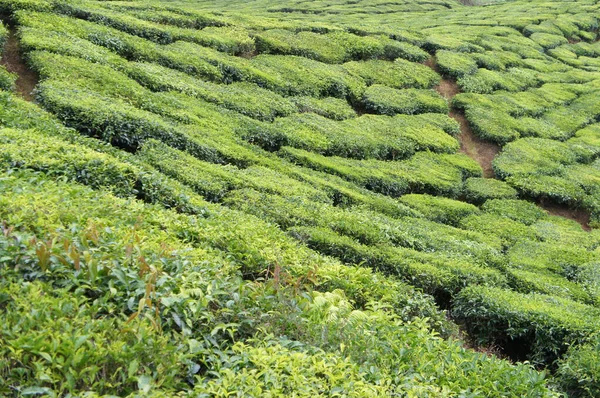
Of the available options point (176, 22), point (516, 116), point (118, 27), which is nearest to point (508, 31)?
point (516, 116)

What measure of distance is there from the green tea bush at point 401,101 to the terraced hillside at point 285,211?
0.10 meters

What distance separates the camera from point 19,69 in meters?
12.7

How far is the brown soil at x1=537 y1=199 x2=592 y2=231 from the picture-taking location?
16953 millimetres

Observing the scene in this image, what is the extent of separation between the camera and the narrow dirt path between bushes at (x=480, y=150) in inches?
673

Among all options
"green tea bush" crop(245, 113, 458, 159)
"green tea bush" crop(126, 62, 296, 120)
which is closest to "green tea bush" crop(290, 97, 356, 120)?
"green tea bush" crop(245, 113, 458, 159)

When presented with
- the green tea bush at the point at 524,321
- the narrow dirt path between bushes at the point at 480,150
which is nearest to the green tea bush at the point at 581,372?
the green tea bush at the point at 524,321

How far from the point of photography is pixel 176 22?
19484 mm

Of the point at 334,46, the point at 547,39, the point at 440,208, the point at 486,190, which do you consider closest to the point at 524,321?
the point at 440,208

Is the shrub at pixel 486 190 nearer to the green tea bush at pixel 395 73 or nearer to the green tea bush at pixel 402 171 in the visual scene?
the green tea bush at pixel 402 171

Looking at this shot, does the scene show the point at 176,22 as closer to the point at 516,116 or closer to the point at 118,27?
the point at 118,27

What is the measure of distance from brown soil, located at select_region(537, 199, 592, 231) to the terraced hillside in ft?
0.32

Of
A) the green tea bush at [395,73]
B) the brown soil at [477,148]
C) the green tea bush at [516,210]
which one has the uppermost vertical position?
the green tea bush at [395,73]

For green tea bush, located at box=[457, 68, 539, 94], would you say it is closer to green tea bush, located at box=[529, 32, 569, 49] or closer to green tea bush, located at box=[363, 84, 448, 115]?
green tea bush, located at box=[363, 84, 448, 115]

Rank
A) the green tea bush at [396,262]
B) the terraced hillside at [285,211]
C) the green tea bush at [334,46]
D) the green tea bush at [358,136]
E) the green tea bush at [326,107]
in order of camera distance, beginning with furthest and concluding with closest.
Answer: the green tea bush at [334,46]
the green tea bush at [326,107]
the green tea bush at [358,136]
the green tea bush at [396,262]
the terraced hillside at [285,211]
